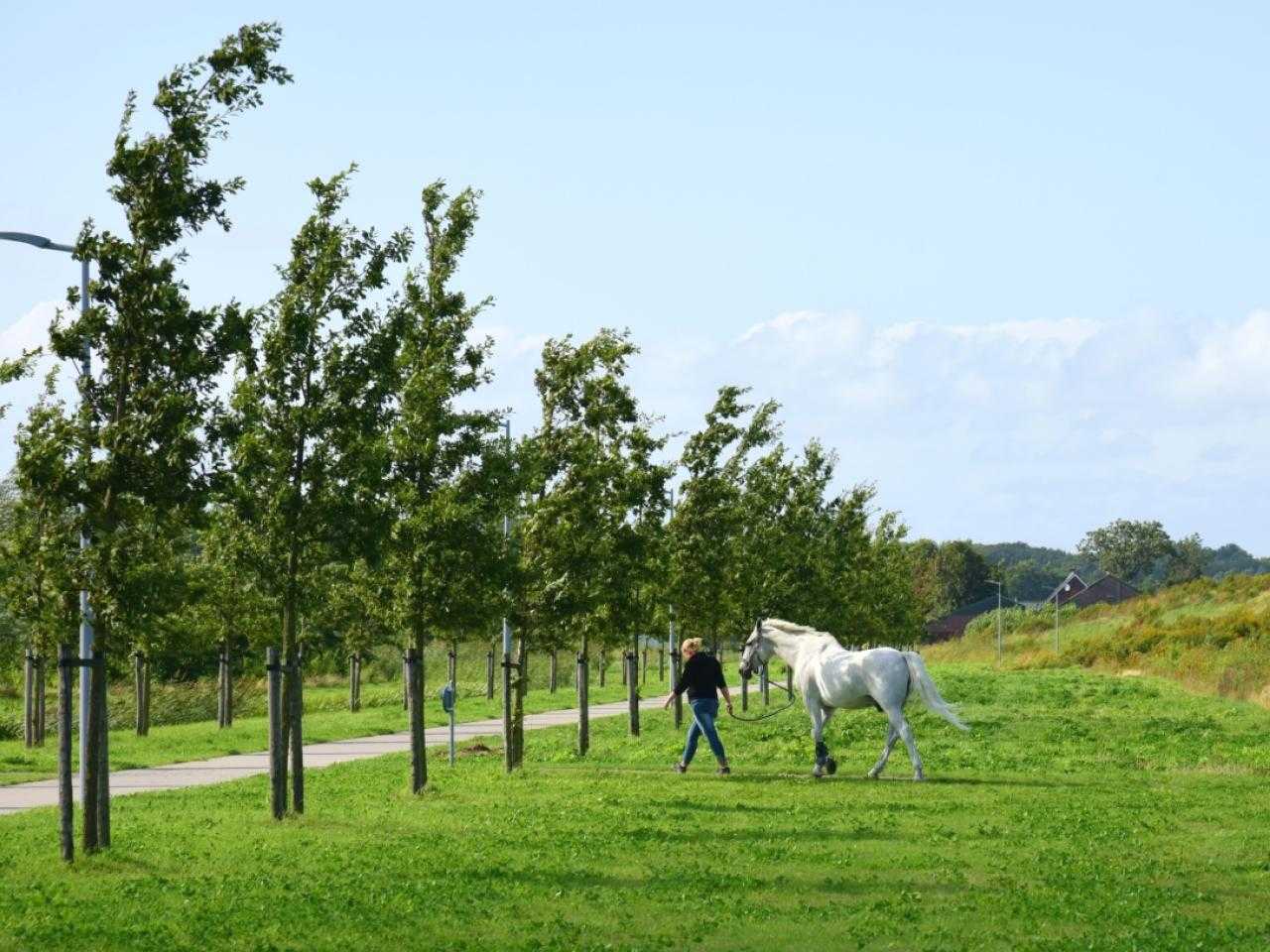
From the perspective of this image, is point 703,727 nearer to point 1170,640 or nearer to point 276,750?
point 276,750

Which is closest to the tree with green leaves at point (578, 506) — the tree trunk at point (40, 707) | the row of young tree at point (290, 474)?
the row of young tree at point (290, 474)

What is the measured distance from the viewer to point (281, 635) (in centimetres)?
2156

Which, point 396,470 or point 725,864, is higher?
point 396,470

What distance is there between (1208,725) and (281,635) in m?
24.3

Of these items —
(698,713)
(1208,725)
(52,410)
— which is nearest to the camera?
(52,410)

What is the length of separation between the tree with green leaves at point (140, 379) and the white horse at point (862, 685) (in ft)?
40.2

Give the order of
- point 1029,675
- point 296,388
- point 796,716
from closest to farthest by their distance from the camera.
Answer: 1. point 296,388
2. point 796,716
3. point 1029,675

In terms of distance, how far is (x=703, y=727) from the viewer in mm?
27438

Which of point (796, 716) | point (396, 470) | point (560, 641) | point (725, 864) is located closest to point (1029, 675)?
point (796, 716)

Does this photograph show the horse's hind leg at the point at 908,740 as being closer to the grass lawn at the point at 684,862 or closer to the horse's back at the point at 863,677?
the horse's back at the point at 863,677

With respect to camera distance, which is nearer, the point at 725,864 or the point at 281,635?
the point at 725,864

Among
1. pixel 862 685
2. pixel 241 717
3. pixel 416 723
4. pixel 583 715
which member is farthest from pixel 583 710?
pixel 241 717

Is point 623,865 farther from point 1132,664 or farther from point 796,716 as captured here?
point 1132,664

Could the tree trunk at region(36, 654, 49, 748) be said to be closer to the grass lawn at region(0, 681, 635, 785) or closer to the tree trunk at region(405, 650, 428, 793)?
the grass lawn at region(0, 681, 635, 785)
